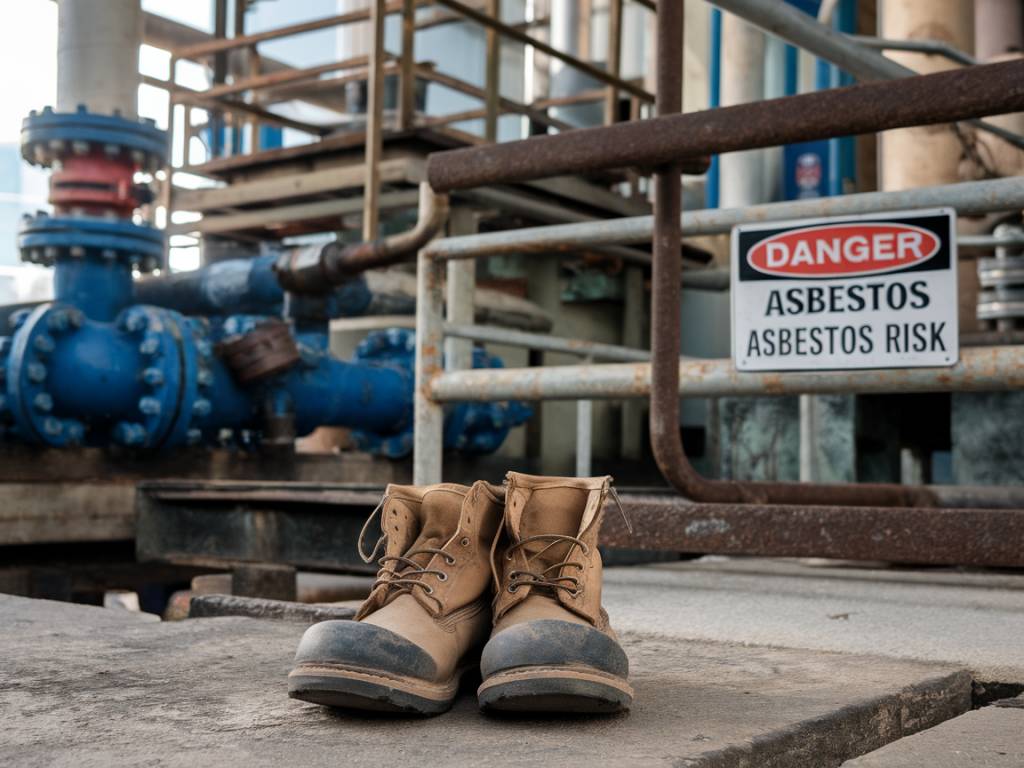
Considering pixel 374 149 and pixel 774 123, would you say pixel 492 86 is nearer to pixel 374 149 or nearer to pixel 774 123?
pixel 374 149

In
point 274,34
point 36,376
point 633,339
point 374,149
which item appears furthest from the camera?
point 633,339

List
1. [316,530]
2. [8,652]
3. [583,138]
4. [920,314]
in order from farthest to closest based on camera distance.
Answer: [316,530], [583,138], [920,314], [8,652]

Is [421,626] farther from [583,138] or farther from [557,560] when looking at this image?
[583,138]

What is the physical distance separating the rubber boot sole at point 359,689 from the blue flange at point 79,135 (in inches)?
144

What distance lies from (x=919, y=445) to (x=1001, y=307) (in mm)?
1049

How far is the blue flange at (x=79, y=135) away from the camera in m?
4.45

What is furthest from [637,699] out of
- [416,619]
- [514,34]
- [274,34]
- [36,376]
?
Result: [274,34]

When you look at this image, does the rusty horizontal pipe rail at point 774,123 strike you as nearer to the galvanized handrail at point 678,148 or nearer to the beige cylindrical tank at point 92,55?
the galvanized handrail at point 678,148

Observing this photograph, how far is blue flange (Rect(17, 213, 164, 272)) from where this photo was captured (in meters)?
4.48

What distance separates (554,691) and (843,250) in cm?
134

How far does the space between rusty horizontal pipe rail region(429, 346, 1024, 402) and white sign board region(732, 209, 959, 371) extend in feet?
0.18

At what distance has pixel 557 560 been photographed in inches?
59.4

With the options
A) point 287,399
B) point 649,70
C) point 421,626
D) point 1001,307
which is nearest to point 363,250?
point 287,399

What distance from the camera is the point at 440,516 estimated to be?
1.54 meters
